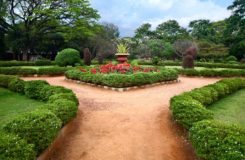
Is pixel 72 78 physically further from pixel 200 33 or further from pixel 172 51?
pixel 200 33

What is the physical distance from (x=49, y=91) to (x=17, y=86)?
2.49 metres

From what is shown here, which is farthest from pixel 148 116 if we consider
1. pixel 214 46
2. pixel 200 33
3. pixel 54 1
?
pixel 200 33

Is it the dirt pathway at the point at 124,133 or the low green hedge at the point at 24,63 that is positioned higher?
the low green hedge at the point at 24,63

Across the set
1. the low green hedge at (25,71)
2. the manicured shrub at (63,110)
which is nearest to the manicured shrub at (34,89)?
the manicured shrub at (63,110)

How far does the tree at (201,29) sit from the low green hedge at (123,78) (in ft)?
104

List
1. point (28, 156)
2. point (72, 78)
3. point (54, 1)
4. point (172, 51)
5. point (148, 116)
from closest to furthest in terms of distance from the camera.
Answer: point (28, 156), point (148, 116), point (72, 78), point (54, 1), point (172, 51)

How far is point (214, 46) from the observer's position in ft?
113

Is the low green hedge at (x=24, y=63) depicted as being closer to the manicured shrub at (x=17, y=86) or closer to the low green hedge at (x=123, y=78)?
the low green hedge at (x=123, y=78)

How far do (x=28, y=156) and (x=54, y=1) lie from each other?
27.3m

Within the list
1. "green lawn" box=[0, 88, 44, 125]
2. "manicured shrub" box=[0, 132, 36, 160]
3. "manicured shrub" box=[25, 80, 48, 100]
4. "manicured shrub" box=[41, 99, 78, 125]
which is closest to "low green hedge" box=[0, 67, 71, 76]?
"green lawn" box=[0, 88, 44, 125]

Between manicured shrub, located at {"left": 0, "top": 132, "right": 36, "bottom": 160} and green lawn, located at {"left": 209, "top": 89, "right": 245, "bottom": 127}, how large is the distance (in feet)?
16.2

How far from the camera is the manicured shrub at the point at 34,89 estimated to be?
931cm

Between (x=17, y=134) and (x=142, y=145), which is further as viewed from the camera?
(x=142, y=145)

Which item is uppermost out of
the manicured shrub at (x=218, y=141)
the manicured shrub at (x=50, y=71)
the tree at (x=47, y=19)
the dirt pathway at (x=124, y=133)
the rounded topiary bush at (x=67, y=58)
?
the tree at (x=47, y=19)
